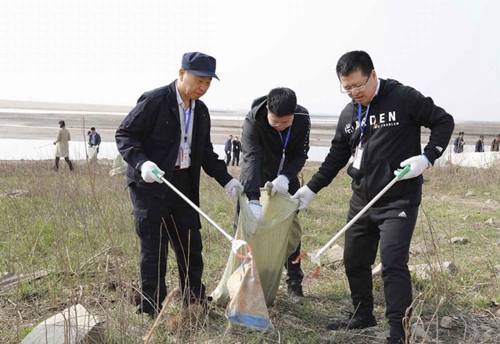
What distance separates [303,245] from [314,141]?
77.3 feet

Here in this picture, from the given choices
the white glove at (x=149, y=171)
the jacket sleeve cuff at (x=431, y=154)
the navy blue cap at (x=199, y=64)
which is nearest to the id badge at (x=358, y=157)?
the jacket sleeve cuff at (x=431, y=154)

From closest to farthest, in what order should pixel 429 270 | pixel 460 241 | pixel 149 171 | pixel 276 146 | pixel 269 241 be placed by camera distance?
1. pixel 149 171
2. pixel 269 241
3. pixel 276 146
4. pixel 429 270
5. pixel 460 241

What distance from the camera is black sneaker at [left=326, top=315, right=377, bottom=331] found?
2.81 metres

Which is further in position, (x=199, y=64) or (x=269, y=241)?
(x=269, y=241)

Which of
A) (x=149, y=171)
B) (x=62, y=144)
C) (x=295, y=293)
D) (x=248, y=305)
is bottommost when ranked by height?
(x=295, y=293)

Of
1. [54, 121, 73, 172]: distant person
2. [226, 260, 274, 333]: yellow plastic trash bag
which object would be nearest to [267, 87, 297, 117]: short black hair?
[226, 260, 274, 333]: yellow plastic trash bag

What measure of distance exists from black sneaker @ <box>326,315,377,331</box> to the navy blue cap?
5.37 feet

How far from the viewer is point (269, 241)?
2932 millimetres

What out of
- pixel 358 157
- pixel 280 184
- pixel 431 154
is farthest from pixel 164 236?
pixel 431 154

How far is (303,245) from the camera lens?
15.4ft

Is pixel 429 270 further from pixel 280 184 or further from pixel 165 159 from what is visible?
pixel 165 159

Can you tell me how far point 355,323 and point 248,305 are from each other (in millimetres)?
851

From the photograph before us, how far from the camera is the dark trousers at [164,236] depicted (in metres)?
2.69

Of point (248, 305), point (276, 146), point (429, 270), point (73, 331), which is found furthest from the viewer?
point (429, 270)
